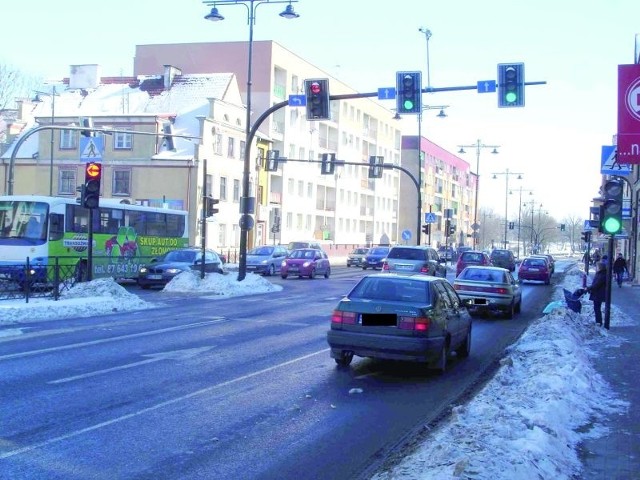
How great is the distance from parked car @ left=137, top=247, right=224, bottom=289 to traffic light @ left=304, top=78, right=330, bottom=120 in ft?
34.6

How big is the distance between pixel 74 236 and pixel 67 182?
27.4 metres

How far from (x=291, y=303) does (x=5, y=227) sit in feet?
34.7

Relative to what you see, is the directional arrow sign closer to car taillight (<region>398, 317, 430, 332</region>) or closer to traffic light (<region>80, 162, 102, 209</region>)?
car taillight (<region>398, 317, 430, 332</region>)

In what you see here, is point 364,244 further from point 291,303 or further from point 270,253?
point 291,303

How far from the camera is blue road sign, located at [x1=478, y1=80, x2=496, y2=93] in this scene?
19141 millimetres

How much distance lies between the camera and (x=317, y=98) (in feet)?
66.7

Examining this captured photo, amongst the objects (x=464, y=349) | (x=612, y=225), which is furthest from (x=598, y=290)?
(x=464, y=349)

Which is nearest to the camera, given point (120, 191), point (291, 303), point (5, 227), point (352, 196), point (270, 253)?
point (291, 303)

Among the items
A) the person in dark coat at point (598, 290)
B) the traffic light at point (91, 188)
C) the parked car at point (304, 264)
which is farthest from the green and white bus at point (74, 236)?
the person in dark coat at point (598, 290)

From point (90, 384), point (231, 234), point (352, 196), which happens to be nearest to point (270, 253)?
point (231, 234)

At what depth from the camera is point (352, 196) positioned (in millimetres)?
81812

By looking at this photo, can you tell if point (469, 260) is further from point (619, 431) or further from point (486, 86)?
point (619, 431)

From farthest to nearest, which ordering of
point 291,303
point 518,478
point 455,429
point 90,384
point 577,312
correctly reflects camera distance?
1. point 291,303
2. point 577,312
3. point 90,384
4. point 455,429
5. point 518,478

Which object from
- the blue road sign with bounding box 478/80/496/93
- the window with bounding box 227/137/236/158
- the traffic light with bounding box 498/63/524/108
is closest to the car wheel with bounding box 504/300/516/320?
the traffic light with bounding box 498/63/524/108
